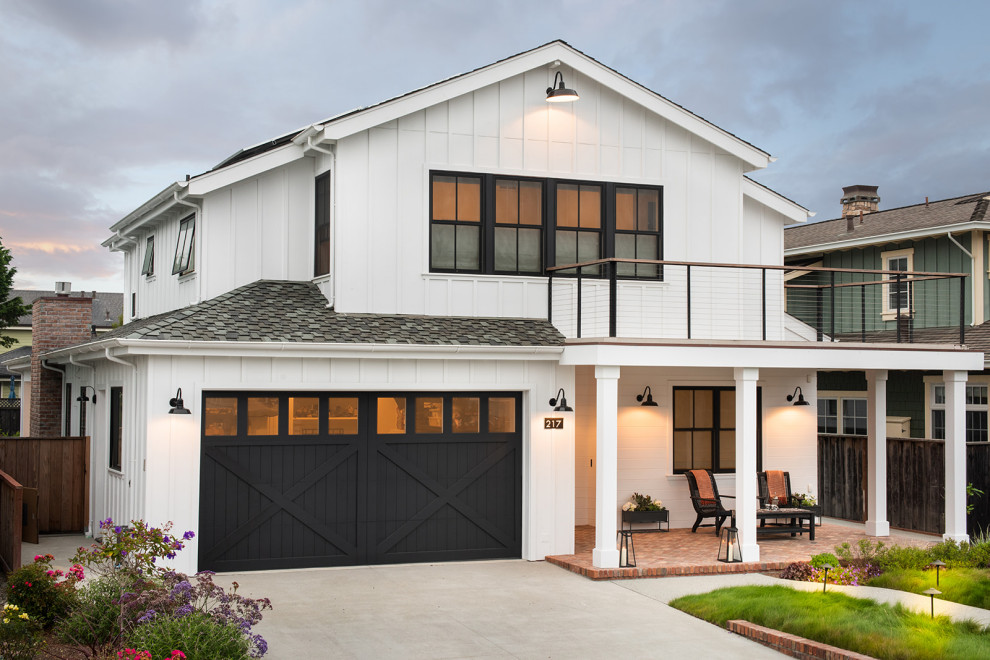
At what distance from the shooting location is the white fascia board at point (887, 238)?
20938 millimetres

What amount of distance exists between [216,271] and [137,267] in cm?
660

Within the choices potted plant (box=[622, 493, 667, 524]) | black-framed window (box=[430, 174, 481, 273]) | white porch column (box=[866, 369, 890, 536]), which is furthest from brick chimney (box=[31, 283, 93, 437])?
white porch column (box=[866, 369, 890, 536])

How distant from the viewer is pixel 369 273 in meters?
14.7

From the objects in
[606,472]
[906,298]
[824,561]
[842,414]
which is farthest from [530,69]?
[842,414]

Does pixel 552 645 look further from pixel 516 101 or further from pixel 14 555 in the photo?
pixel 516 101

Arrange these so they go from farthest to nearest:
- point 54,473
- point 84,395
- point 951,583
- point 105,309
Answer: point 105,309 < point 84,395 < point 54,473 < point 951,583

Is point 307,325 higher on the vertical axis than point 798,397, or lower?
higher

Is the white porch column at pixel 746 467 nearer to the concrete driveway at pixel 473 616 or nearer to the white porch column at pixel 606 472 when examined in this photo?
the concrete driveway at pixel 473 616

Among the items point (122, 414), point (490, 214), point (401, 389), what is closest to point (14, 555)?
point (122, 414)

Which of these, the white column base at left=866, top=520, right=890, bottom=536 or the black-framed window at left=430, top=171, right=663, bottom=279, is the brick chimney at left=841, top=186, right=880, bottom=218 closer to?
the white column base at left=866, top=520, right=890, bottom=536

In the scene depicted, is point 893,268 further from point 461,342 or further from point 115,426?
point 115,426

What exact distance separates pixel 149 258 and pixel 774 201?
1169 centimetres

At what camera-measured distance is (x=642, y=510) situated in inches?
656

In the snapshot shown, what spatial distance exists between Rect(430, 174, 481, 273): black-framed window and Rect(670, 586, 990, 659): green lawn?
236 inches
